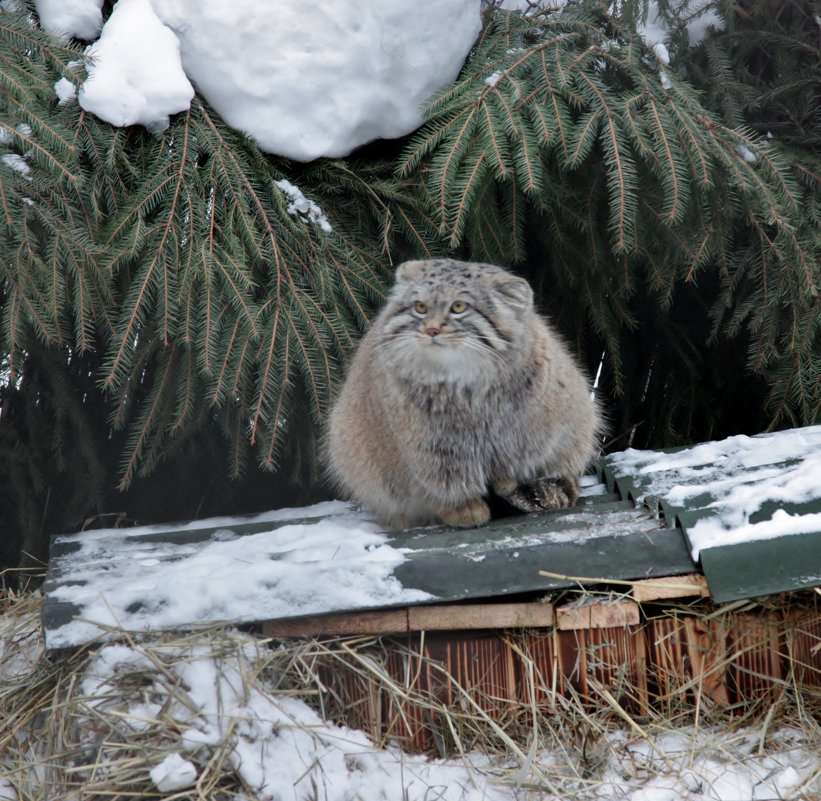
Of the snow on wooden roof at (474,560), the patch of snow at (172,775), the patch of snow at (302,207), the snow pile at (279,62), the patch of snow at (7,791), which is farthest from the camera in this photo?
the patch of snow at (302,207)

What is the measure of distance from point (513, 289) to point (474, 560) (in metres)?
1.05

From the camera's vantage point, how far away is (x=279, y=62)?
3.96m

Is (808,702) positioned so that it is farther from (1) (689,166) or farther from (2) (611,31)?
(2) (611,31)

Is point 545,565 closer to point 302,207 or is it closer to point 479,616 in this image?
point 479,616

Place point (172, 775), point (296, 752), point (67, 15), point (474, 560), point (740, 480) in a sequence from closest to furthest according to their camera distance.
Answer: point (172, 775) < point (296, 752) < point (474, 560) < point (740, 480) < point (67, 15)

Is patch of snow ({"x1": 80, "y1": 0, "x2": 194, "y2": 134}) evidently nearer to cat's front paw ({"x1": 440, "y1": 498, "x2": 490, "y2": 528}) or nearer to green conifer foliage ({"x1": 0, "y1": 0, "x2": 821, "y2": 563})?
green conifer foliage ({"x1": 0, "y1": 0, "x2": 821, "y2": 563})

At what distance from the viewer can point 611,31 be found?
430 cm

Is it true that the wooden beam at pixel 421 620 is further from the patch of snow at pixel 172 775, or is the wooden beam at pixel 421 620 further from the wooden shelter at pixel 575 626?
the patch of snow at pixel 172 775

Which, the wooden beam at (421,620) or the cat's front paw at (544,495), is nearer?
the wooden beam at (421,620)

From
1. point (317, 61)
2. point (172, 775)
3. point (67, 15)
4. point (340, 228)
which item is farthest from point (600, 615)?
point (67, 15)

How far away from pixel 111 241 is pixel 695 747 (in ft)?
8.63

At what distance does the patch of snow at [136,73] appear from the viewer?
3.76 metres

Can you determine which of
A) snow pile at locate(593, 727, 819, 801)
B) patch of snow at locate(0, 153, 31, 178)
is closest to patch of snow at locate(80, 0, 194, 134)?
patch of snow at locate(0, 153, 31, 178)

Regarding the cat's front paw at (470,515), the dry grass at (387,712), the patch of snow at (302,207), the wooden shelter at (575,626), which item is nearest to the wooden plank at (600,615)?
the wooden shelter at (575,626)
